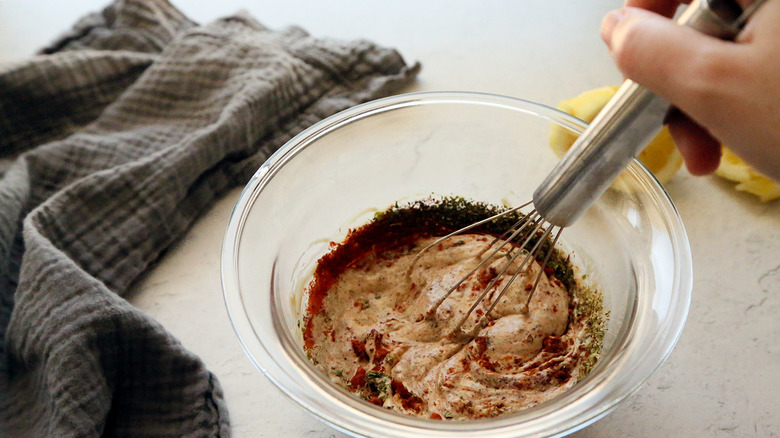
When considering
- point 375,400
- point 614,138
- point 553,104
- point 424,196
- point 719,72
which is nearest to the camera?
point 719,72

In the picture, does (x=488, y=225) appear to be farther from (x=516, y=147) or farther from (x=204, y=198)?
(x=204, y=198)

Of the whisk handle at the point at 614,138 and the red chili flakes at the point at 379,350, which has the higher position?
the whisk handle at the point at 614,138

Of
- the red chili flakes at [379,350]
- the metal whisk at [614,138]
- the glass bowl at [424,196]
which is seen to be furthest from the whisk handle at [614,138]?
Result: the red chili flakes at [379,350]

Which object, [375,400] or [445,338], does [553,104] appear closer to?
[445,338]

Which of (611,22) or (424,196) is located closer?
(611,22)

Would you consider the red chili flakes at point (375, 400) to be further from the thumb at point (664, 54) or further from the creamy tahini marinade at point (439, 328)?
the thumb at point (664, 54)

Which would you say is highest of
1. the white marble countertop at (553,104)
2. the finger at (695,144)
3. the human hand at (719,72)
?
the human hand at (719,72)

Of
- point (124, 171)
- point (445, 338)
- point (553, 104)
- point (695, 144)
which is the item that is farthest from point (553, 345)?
point (124, 171)

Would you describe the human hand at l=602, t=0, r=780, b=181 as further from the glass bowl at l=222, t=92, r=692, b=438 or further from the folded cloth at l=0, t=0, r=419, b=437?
the folded cloth at l=0, t=0, r=419, b=437
